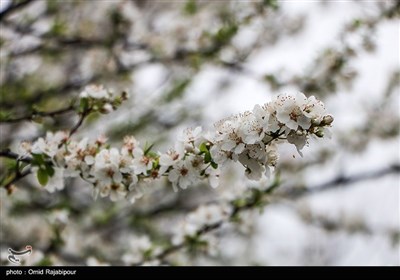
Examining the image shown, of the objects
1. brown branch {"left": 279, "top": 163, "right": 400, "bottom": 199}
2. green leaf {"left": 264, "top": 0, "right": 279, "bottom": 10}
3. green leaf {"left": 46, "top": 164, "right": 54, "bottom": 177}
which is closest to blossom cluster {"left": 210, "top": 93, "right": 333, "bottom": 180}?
green leaf {"left": 46, "top": 164, "right": 54, "bottom": 177}

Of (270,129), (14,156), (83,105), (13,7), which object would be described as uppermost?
(13,7)

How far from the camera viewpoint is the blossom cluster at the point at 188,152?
62.0 inches

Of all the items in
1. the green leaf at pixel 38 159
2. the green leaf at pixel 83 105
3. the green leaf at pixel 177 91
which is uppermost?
the green leaf at pixel 177 91

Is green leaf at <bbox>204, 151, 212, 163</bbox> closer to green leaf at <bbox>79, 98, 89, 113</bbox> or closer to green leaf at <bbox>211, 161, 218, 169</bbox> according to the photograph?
green leaf at <bbox>211, 161, 218, 169</bbox>

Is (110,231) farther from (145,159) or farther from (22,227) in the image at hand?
(145,159)

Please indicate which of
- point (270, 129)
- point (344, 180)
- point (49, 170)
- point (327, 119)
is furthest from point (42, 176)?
point (344, 180)

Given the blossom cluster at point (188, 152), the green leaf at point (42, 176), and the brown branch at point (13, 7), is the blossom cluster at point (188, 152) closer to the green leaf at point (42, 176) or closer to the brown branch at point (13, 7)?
the green leaf at point (42, 176)

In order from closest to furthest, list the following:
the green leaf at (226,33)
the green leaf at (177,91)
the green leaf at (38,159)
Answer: the green leaf at (38,159) < the green leaf at (226,33) < the green leaf at (177,91)

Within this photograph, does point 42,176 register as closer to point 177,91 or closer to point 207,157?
point 207,157

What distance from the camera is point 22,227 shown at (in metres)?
5.89

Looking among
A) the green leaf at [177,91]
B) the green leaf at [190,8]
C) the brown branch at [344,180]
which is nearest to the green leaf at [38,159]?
the green leaf at [177,91]

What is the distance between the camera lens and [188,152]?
5.80 ft

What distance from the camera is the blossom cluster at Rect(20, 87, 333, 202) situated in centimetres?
157

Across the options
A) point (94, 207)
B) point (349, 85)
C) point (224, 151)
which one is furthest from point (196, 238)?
point (94, 207)
